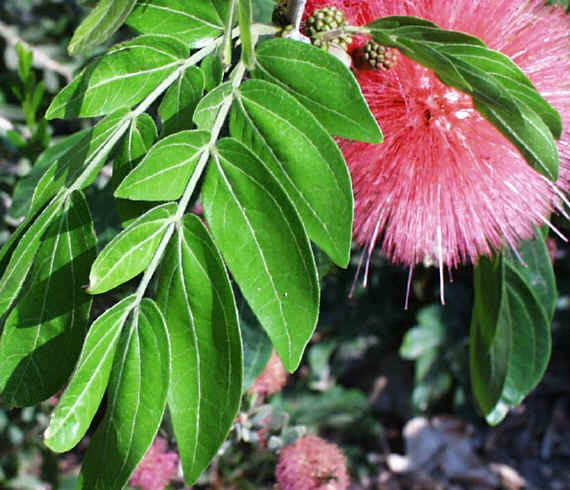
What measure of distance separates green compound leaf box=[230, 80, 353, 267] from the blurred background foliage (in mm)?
449

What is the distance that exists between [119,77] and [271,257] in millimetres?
317

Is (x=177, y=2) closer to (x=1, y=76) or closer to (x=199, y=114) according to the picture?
(x=199, y=114)

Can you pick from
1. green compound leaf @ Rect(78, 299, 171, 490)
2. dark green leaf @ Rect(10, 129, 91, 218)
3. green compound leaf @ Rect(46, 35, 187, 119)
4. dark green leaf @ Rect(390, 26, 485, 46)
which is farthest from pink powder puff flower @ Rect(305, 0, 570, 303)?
dark green leaf @ Rect(10, 129, 91, 218)

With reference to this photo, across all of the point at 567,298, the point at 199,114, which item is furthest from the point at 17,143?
the point at 567,298

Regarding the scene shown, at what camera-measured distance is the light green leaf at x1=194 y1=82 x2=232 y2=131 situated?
30.4 inches

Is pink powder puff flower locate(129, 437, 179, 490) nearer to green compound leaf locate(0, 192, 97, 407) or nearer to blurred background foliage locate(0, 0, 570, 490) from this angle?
blurred background foliage locate(0, 0, 570, 490)

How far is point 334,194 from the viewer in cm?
77

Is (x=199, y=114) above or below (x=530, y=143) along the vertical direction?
below

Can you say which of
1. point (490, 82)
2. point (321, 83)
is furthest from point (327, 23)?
point (490, 82)

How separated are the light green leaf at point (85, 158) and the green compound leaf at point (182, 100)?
5 centimetres

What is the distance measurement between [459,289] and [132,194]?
179 centimetres

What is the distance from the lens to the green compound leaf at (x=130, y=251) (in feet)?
2.29

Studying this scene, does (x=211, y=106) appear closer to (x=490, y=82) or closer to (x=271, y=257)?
(x=271, y=257)

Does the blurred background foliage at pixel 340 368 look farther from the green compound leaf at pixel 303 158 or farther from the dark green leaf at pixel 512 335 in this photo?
the green compound leaf at pixel 303 158
